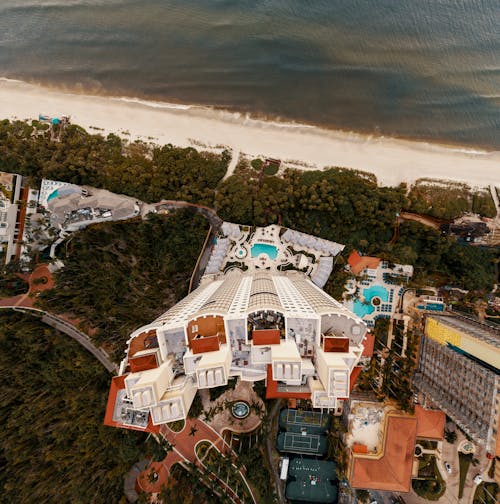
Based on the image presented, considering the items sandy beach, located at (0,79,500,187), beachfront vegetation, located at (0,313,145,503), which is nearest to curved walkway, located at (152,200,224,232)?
sandy beach, located at (0,79,500,187)

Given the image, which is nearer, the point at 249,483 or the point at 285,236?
the point at 249,483

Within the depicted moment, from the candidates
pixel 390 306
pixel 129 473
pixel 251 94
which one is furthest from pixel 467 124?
pixel 129 473

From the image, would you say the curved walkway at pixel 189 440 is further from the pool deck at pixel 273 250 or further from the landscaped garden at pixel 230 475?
the pool deck at pixel 273 250

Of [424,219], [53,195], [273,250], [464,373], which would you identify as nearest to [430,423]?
[464,373]

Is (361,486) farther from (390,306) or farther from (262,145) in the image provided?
(262,145)

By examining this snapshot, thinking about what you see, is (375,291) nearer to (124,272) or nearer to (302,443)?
(302,443)

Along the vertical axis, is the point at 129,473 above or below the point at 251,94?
below

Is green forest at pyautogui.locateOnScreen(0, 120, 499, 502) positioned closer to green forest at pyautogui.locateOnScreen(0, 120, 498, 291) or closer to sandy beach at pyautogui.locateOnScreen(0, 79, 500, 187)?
green forest at pyautogui.locateOnScreen(0, 120, 498, 291)
